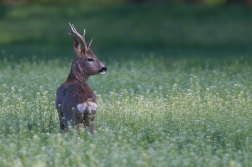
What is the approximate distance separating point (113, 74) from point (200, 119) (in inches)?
230

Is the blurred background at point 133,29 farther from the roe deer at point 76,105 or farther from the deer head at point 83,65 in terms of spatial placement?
the roe deer at point 76,105

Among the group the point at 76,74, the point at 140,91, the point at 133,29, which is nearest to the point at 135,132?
the point at 76,74

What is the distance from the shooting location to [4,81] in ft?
49.1

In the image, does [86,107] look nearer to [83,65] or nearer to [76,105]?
[76,105]

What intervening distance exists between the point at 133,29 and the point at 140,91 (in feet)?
52.5

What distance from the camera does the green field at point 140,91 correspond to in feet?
28.2

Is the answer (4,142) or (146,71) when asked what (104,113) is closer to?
(4,142)

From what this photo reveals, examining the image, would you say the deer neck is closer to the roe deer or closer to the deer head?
the deer head

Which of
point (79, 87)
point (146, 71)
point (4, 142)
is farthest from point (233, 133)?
point (146, 71)

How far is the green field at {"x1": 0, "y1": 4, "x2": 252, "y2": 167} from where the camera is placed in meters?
8.61

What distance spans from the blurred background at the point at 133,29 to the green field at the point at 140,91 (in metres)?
0.04

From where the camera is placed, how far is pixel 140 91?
44.4 ft

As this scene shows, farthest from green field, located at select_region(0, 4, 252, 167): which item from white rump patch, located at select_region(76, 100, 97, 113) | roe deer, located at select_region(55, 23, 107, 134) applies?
white rump patch, located at select_region(76, 100, 97, 113)

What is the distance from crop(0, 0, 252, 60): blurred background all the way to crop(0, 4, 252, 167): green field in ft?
0.14
